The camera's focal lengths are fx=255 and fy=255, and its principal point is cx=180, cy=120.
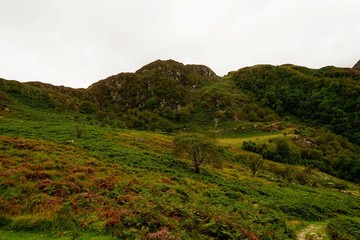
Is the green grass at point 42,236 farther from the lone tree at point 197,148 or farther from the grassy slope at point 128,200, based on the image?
the lone tree at point 197,148

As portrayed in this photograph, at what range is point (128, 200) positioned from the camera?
22594 millimetres

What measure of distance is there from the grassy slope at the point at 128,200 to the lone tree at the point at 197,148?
112 inches

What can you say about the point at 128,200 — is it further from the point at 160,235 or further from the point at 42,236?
the point at 42,236

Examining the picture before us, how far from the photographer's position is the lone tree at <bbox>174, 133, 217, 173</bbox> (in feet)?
159

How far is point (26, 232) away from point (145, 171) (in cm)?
2390

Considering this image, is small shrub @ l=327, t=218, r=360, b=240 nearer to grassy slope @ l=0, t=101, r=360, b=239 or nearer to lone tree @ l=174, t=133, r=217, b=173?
grassy slope @ l=0, t=101, r=360, b=239

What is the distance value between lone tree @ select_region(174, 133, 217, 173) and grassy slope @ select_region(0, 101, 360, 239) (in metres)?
2.85

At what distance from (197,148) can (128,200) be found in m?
27.3

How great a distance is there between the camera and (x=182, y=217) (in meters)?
20.9

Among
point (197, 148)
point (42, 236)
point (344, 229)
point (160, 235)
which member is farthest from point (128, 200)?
point (197, 148)

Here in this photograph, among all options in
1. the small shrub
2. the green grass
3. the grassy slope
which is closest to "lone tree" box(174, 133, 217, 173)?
the grassy slope

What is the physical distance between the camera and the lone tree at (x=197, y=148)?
48.4 metres

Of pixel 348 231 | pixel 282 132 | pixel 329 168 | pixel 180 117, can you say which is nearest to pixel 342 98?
pixel 282 132

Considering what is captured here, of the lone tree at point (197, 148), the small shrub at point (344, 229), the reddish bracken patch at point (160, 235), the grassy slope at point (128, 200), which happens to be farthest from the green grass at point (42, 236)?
the lone tree at point (197, 148)
